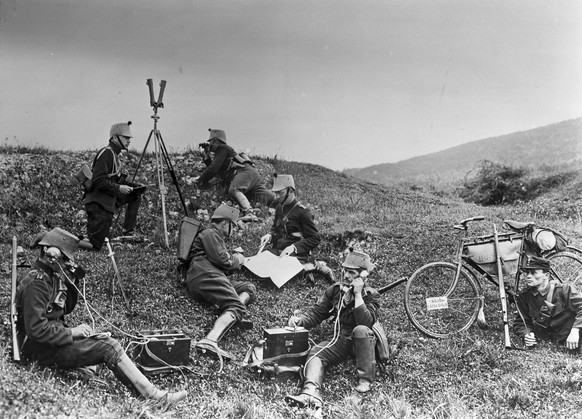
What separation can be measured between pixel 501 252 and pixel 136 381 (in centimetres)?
504

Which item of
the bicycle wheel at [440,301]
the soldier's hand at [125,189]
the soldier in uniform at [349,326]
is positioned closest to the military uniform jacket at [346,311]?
the soldier in uniform at [349,326]

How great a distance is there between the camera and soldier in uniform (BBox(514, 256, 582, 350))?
22.6 ft

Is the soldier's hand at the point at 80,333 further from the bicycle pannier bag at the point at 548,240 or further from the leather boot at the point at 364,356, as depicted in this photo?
the bicycle pannier bag at the point at 548,240

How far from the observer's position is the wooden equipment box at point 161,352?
5941 mm

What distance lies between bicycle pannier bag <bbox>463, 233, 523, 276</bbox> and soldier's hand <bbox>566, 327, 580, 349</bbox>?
3.77ft

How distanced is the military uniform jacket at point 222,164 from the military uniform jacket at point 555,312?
7.34 metres

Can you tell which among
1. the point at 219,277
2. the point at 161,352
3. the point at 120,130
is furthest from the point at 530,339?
the point at 120,130

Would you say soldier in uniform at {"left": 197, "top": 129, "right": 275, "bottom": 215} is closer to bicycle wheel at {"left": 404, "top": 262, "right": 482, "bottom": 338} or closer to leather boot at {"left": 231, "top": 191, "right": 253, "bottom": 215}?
leather boot at {"left": 231, "top": 191, "right": 253, "bottom": 215}

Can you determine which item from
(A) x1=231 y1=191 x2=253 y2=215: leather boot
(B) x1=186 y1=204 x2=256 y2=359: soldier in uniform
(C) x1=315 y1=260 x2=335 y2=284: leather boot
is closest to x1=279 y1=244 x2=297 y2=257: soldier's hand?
(C) x1=315 y1=260 x2=335 y2=284: leather boot

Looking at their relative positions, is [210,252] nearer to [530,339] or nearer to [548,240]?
[530,339]

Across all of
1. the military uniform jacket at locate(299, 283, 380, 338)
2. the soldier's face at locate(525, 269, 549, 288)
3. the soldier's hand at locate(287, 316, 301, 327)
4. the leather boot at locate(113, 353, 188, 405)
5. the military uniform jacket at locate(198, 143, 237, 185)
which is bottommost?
the leather boot at locate(113, 353, 188, 405)

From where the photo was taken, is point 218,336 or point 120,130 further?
point 120,130

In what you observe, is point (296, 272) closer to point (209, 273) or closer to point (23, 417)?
point (209, 273)

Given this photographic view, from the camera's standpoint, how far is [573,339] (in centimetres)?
662
